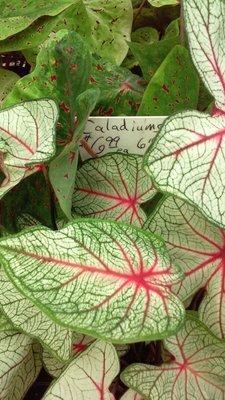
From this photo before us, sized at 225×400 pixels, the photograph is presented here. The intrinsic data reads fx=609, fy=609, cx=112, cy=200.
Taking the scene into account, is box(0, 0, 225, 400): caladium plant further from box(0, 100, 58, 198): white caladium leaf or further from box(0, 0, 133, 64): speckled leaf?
box(0, 0, 133, 64): speckled leaf

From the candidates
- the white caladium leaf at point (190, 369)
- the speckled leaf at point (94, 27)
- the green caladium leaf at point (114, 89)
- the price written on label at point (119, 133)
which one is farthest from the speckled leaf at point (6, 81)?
the white caladium leaf at point (190, 369)

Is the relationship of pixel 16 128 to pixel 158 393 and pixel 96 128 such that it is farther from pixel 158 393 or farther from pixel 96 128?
pixel 158 393

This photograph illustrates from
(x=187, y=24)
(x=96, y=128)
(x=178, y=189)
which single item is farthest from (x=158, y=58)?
(x=178, y=189)

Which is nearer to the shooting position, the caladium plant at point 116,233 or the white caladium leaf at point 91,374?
the caladium plant at point 116,233

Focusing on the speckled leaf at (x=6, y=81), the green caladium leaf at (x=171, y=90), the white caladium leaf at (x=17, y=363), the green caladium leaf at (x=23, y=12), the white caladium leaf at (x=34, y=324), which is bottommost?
the white caladium leaf at (x=17, y=363)

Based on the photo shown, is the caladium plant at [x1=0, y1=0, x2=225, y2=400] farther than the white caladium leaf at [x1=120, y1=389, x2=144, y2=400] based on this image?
No

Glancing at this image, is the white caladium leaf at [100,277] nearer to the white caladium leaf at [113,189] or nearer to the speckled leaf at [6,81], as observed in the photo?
the white caladium leaf at [113,189]

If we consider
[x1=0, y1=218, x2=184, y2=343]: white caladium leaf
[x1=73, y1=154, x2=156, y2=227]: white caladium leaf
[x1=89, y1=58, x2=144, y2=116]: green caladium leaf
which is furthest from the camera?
[x1=89, y1=58, x2=144, y2=116]: green caladium leaf

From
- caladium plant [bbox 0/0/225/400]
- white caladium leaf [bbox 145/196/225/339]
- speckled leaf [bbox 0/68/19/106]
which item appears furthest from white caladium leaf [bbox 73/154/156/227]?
speckled leaf [bbox 0/68/19/106]
